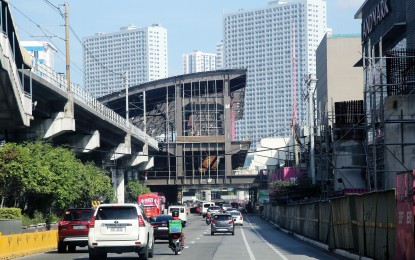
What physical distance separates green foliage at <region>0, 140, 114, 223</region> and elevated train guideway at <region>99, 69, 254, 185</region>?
57.9 meters

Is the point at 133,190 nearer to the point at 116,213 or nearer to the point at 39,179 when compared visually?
the point at 39,179

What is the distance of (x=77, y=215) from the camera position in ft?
115

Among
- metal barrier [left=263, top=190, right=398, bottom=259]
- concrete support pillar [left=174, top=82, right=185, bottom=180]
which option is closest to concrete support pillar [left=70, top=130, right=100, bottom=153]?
metal barrier [left=263, top=190, right=398, bottom=259]

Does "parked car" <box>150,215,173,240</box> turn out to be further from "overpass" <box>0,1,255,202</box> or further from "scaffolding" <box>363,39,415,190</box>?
"overpass" <box>0,1,255,202</box>

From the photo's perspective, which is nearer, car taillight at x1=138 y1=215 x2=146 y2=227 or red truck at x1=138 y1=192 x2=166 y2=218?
car taillight at x1=138 y1=215 x2=146 y2=227

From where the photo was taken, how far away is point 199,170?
12619 cm

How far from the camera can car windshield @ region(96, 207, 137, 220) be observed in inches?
1028

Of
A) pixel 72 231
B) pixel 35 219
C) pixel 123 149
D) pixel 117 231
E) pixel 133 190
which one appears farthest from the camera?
pixel 133 190

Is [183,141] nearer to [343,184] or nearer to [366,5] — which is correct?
[366,5]

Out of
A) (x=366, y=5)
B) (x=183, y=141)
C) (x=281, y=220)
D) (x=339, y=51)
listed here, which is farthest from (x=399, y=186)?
(x=339, y=51)

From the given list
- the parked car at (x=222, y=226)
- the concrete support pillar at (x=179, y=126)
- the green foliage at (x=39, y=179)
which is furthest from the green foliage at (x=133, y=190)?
the parked car at (x=222, y=226)

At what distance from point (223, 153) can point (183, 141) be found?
A: 636 cm

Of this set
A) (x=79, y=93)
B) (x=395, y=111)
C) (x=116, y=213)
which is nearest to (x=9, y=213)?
(x=116, y=213)

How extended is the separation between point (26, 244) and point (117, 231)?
852cm
